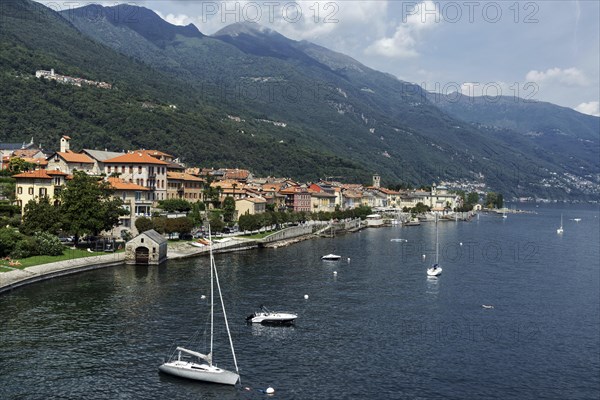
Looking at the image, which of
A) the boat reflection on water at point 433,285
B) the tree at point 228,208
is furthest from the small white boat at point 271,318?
the tree at point 228,208

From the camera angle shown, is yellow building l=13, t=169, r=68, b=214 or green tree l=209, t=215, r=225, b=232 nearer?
yellow building l=13, t=169, r=68, b=214

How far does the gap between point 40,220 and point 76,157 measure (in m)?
43.9

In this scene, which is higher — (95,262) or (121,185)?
(121,185)

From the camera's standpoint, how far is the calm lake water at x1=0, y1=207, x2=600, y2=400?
45.1m

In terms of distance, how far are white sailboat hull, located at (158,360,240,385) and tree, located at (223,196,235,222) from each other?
9573 cm

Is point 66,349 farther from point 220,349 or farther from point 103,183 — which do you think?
point 103,183

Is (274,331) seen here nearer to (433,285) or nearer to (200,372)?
(200,372)

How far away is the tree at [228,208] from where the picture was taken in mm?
141975

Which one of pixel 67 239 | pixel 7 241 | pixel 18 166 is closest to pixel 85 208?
pixel 67 239

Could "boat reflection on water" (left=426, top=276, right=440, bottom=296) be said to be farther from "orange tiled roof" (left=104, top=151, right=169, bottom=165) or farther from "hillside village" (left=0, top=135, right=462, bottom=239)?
"orange tiled roof" (left=104, top=151, right=169, bottom=165)

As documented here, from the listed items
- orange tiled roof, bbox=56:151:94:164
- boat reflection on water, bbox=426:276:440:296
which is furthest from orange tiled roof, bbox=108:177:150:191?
boat reflection on water, bbox=426:276:440:296

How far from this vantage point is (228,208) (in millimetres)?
142750

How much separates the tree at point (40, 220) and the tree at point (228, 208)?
172ft

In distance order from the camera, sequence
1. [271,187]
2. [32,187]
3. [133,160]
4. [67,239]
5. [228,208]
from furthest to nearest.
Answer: [271,187]
[228,208]
[133,160]
[32,187]
[67,239]
